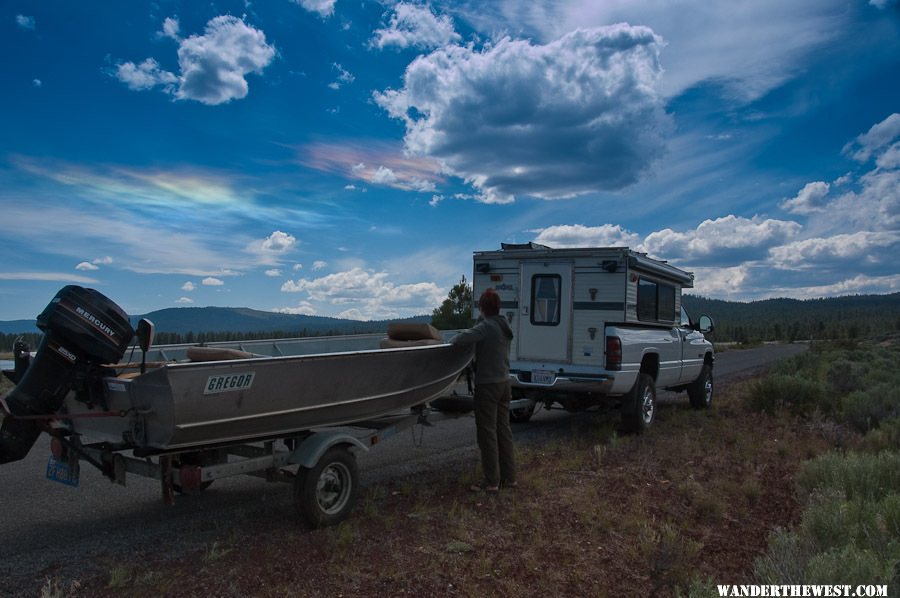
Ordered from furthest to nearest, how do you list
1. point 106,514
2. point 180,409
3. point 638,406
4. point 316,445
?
point 638,406, point 106,514, point 316,445, point 180,409

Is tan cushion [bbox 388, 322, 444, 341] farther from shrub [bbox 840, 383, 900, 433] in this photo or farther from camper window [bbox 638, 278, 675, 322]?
shrub [bbox 840, 383, 900, 433]

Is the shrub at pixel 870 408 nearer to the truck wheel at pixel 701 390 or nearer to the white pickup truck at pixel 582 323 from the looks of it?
the truck wheel at pixel 701 390

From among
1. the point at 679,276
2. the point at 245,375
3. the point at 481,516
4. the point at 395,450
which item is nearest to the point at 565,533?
the point at 481,516

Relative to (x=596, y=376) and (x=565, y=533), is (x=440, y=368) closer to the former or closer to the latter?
(x=565, y=533)

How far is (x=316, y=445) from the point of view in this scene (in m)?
5.37

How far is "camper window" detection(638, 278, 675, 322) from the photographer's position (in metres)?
9.71

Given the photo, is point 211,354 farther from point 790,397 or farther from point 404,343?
point 790,397

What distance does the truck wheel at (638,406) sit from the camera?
945 centimetres

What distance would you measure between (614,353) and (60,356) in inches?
251

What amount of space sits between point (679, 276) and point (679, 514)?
589cm

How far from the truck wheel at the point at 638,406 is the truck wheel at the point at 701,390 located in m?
3.07

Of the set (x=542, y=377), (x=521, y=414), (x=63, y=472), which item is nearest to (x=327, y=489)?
(x=63, y=472)

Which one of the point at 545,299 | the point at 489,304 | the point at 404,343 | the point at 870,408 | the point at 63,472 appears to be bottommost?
the point at 63,472

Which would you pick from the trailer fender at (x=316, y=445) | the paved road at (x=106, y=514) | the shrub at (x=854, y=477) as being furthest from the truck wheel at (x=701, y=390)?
the trailer fender at (x=316, y=445)
